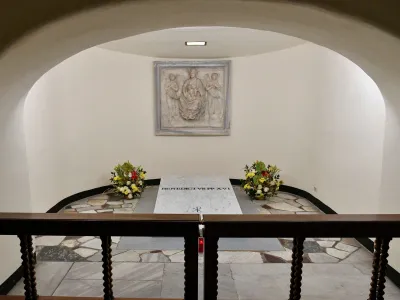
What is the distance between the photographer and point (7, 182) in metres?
2.56

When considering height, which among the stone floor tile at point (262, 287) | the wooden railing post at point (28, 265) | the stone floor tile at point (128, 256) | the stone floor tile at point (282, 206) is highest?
the wooden railing post at point (28, 265)

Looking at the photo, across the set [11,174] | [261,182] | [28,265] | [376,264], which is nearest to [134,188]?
[261,182]

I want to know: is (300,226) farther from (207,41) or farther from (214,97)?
(214,97)

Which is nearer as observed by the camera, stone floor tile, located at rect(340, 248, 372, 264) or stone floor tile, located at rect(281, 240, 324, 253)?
stone floor tile, located at rect(340, 248, 372, 264)

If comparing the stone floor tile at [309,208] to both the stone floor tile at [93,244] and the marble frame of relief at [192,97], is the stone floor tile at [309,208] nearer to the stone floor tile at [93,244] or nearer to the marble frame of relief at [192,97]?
the marble frame of relief at [192,97]

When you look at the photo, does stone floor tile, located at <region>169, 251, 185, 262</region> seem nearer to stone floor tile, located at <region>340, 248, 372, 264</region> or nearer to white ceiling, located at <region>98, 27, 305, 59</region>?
stone floor tile, located at <region>340, 248, 372, 264</region>

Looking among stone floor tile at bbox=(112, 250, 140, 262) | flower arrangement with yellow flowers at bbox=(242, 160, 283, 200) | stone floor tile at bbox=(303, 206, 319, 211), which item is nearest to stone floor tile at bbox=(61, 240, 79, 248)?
stone floor tile at bbox=(112, 250, 140, 262)

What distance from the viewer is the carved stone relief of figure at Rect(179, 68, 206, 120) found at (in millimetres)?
6070

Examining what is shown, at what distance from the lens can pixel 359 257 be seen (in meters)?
3.42

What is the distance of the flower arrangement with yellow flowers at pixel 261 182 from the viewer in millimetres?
5398

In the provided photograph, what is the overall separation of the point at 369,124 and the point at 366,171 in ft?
1.71

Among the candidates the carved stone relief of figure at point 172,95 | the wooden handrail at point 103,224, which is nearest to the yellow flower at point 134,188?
the carved stone relief of figure at point 172,95

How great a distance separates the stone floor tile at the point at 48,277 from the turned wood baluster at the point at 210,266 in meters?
2.01

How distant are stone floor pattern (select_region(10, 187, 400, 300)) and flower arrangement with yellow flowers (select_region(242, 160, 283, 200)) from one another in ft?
5.52
